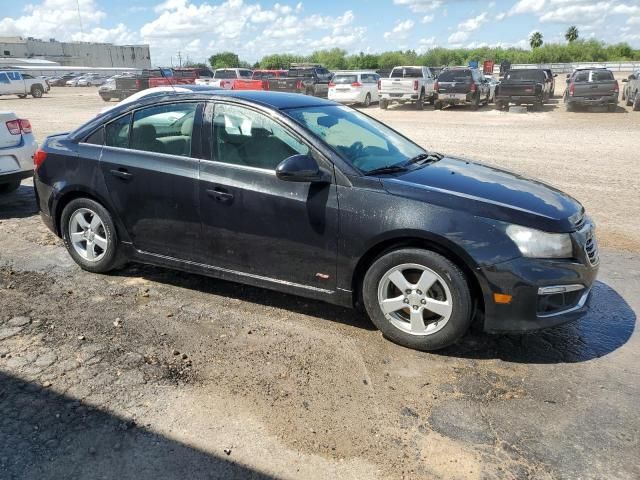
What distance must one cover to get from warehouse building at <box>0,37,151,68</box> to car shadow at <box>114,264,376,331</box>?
119 meters

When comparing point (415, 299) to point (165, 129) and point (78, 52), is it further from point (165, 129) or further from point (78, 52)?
point (78, 52)

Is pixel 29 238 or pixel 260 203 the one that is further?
pixel 29 238

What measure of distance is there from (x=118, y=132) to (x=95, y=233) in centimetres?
93

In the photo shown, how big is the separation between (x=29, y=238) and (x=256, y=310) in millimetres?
3375

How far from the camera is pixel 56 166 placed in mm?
5102

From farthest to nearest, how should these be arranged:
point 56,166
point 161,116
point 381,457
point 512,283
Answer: point 56,166 → point 161,116 → point 512,283 → point 381,457

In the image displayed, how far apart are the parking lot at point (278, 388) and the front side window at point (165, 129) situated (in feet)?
4.01

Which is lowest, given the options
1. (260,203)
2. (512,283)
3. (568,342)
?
(568,342)

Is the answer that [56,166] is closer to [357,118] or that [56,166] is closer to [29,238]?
[29,238]

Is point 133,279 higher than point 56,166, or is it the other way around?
point 56,166

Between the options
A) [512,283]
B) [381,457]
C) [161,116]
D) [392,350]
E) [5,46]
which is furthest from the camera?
[5,46]

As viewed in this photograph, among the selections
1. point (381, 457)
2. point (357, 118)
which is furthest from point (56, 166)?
point (381, 457)

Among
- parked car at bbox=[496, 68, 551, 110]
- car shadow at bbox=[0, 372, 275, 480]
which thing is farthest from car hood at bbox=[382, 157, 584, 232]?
parked car at bbox=[496, 68, 551, 110]

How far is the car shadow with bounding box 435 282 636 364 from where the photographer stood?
12.4ft
